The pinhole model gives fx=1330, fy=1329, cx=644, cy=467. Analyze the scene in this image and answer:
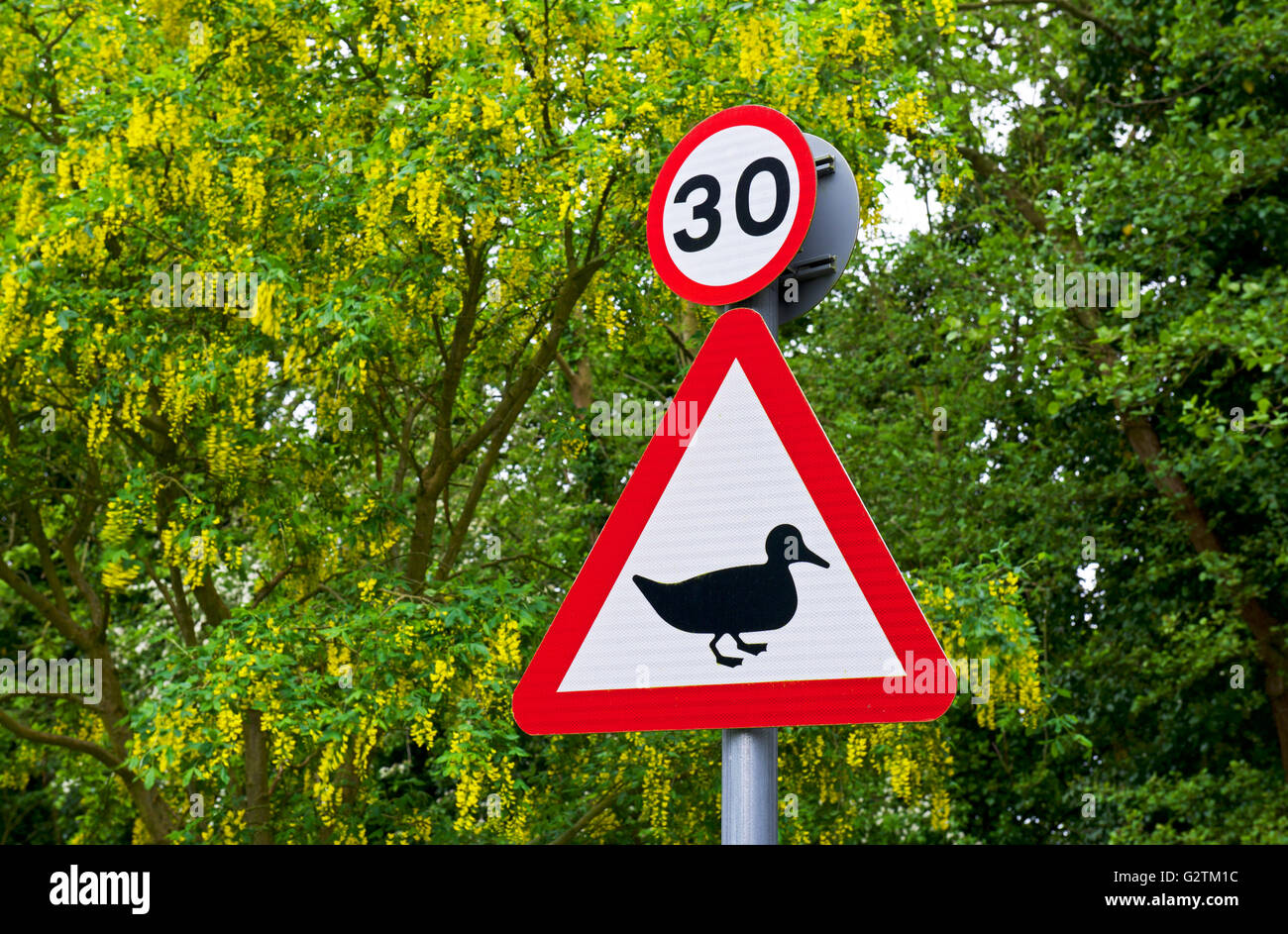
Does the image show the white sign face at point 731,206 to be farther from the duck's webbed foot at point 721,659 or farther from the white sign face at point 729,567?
the duck's webbed foot at point 721,659

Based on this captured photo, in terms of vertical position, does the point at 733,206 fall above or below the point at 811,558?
above

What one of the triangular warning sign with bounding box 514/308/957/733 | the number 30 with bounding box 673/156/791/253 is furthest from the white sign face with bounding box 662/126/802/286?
the triangular warning sign with bounding box 514/308/957/733

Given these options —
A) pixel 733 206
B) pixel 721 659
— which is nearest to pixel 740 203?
pixel 733 206

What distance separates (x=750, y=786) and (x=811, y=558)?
13.2 inches

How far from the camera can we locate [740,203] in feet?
7.09

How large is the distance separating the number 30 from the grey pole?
0.79m

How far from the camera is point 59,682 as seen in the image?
943cm

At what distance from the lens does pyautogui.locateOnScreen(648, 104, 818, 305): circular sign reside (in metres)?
2.11

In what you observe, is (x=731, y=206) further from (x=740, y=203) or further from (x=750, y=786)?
(x=750, y=786)

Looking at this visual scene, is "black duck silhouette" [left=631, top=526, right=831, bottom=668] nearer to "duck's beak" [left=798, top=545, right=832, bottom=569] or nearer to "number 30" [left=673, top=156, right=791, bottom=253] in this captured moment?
"duck's beak" [left=798, top=545, right=832, bottom=569]

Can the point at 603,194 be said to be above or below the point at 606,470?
above

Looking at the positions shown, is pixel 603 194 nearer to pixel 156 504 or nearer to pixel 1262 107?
pixel 156 504
